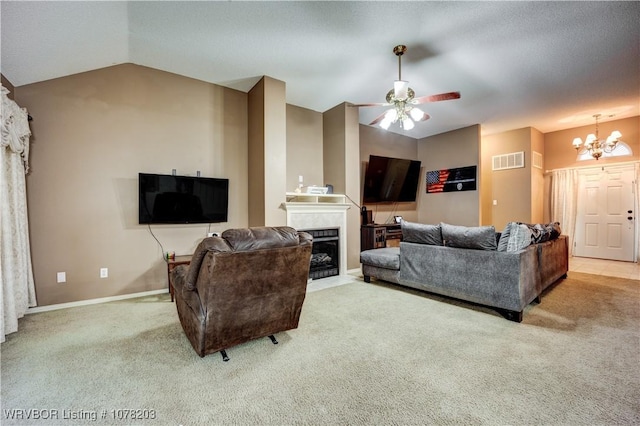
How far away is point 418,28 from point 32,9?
3.45 metres

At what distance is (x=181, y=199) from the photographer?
3.54 metres

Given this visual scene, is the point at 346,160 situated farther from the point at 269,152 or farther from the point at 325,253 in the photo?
the point at 325,253

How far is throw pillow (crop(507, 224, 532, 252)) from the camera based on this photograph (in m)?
2.64

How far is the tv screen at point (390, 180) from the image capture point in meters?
5.61

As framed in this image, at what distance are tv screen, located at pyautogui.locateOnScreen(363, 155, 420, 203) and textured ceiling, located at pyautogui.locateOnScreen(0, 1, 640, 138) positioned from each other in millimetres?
1751

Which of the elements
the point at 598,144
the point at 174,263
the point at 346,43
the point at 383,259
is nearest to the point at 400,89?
the point at 346,43

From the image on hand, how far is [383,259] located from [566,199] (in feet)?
18.5

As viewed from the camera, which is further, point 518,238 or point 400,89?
point 400,89

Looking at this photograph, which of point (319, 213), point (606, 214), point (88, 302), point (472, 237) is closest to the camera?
point (472, 237)

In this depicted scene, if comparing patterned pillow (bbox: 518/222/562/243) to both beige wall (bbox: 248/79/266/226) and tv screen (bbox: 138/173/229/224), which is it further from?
tv screen (bbox: 138/173/229/224)

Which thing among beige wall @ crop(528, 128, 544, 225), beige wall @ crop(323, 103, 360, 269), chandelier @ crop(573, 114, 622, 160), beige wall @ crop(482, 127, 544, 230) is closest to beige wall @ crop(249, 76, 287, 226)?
beige wall @ crop(323, 103, 360, 269)

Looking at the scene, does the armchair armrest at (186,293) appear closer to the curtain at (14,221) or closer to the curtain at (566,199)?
the curtain at (14,221)

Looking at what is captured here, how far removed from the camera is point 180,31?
2.77 m

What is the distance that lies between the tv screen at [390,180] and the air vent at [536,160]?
8.25 feet
